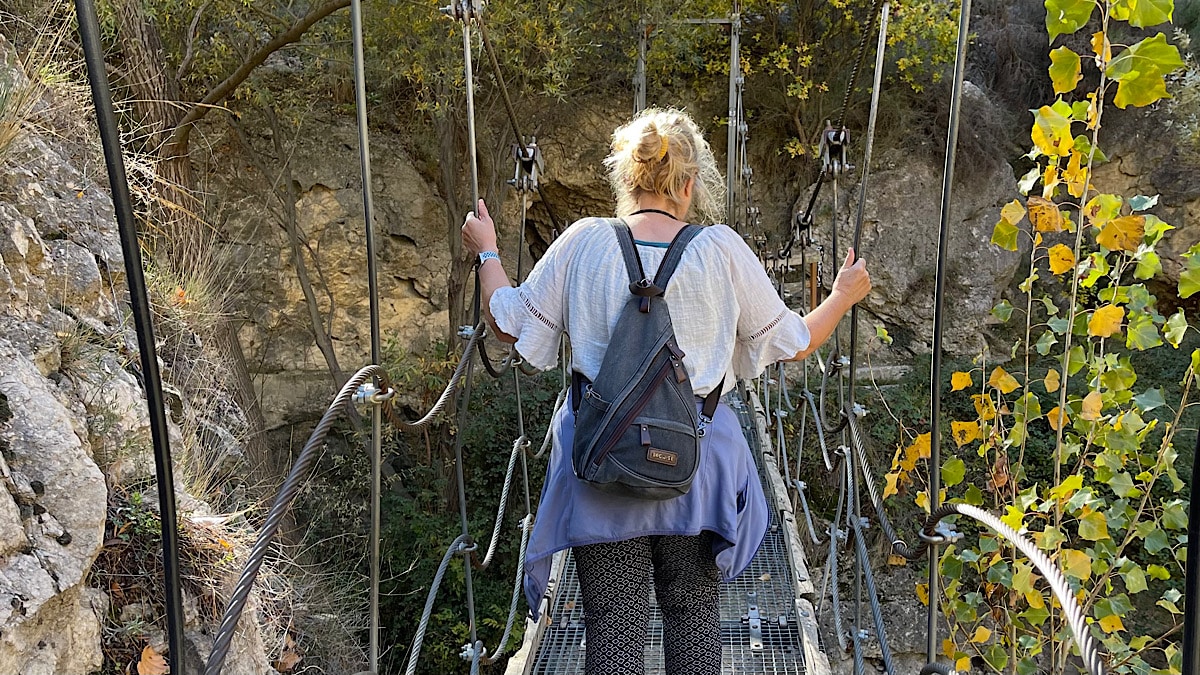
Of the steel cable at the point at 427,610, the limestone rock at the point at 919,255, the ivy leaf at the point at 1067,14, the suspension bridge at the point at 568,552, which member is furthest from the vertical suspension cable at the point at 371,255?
the limestone rock at the point at 919,255

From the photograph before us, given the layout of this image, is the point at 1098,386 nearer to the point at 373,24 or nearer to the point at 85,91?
the point at 85,91

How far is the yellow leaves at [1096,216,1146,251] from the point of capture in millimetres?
1240

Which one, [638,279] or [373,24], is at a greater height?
[373,24]

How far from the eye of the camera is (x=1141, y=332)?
129 cm

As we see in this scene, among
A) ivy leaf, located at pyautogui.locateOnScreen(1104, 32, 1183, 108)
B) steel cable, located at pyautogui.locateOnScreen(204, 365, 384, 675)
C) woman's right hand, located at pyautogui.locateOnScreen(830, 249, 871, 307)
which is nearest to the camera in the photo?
steel cable, located at pyautogui.locateOnScreen(204, 365, 384, 675)

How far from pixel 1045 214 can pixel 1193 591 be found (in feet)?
3.54

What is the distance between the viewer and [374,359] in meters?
0.83

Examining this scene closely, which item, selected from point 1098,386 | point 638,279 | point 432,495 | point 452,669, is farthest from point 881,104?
point 638,279

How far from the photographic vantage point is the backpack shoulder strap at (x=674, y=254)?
879 millimetres

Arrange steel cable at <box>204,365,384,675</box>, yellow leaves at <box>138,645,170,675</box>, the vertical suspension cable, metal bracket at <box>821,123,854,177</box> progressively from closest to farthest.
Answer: steel cable at <box>204,365,384,675</box>
the vertical suspension cable
yellow leaves at <box>138,645,170,675</box>
metal bracket at <box>821,123,854,177</box>

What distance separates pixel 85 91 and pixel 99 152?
0.14 m

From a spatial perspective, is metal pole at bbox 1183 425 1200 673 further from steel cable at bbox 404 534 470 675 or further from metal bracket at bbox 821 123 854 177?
metal bracket at bbox 821 123 854 177

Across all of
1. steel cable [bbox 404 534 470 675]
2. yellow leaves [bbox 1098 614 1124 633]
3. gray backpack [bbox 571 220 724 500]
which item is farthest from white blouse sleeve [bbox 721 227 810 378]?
yellow leaves [bbox 1098 614 1124 633]

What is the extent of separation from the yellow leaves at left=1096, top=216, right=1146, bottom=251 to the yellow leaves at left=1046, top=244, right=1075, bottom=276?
0.20 feet
